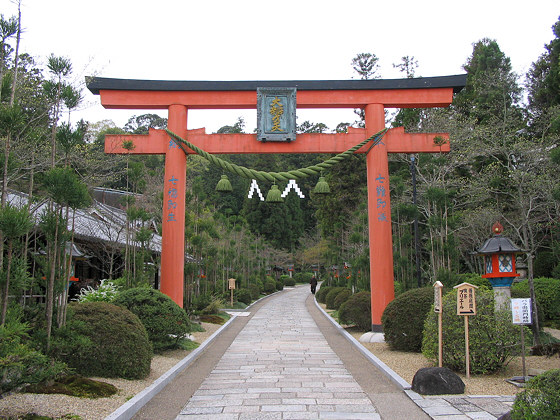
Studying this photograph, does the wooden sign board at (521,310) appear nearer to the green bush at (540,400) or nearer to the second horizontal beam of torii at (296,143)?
the green bush at (540,400)

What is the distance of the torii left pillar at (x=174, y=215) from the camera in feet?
38.5

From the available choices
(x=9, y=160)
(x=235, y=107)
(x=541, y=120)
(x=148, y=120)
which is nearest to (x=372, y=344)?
(x=235, y=107)

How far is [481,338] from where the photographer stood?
7855mm

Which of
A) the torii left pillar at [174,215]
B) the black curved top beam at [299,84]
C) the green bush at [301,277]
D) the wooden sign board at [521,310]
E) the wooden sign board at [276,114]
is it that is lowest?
the wooden sign board at [521,310]

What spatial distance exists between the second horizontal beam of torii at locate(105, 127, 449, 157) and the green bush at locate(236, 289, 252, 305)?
52.4ft

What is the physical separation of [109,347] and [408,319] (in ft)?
19.7

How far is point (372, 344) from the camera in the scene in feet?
37.7

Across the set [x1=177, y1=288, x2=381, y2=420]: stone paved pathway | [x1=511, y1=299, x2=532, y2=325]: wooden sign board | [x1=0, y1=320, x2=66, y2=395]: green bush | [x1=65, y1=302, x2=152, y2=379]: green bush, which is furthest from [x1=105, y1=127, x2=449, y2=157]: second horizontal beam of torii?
[x1=0, y1=320, x2=66, y2=395]: green bush

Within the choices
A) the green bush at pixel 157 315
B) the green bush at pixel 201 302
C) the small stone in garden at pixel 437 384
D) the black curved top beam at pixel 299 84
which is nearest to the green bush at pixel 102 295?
the green bush at pixel 157 315

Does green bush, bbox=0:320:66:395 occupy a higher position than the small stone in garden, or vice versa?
green bush, bbox=0:320:66:395

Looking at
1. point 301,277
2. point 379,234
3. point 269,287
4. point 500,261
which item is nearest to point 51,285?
point 500,261

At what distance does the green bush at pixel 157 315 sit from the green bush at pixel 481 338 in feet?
16.9

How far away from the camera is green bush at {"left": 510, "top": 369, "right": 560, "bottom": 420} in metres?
3.78

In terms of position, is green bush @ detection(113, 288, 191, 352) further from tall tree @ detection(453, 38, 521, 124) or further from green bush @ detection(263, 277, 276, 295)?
green bush @ detection(263, 277, 276, 295)
